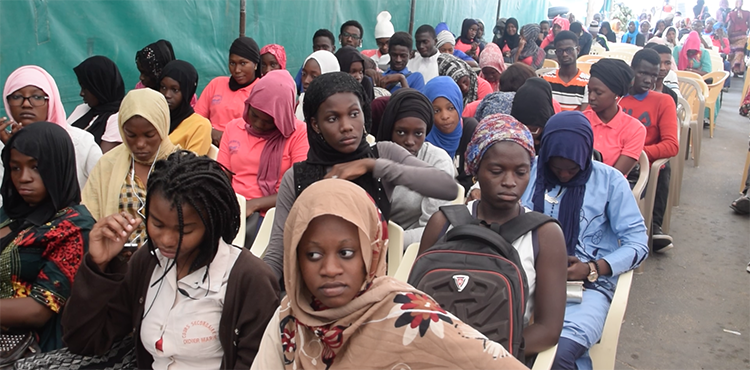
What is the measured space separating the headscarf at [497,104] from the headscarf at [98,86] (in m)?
2.68

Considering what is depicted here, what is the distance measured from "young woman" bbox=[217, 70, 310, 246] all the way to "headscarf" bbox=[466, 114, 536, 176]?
1284 mm

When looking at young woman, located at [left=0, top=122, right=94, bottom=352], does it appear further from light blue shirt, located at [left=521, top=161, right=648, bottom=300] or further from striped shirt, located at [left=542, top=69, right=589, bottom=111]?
striped shirt, located at [left=542, top=69, right=589, bottom=111]

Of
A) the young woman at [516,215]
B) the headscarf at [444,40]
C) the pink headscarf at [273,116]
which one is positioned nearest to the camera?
the young woman at [516,215]

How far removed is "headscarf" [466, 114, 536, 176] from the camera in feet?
7.97

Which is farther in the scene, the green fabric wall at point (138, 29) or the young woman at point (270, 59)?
the young woman at point (270, 59)

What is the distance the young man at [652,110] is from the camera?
4.78m

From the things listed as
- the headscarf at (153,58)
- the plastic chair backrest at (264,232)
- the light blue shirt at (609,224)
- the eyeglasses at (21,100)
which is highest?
the headscarf at (153,58)

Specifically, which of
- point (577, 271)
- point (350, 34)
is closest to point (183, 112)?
point (577, 271)

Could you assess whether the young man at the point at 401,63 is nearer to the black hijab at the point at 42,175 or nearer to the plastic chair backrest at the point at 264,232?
the plastic chair backrest at the point at 264,232

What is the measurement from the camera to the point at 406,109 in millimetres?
3498

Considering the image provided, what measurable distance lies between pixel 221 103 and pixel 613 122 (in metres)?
2.98

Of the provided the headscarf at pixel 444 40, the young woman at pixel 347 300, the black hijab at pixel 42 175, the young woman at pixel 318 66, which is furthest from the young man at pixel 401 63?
the young woman at pixel 347 300

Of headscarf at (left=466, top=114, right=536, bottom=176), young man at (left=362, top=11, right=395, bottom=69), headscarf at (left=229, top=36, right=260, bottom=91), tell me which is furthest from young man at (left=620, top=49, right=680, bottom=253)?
young man at (left=362, top=11, right=395, bottom=69)

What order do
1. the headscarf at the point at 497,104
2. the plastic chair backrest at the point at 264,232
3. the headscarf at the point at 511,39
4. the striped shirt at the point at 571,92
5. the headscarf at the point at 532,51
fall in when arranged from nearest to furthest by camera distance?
1. the plastic chair backrest at the point at 264,232
2. the headscarf at the point at 497,104
3. the striped shirt at the point at 571,92
4. the headscarf at the point at 532,51
5. the headscarf at the point at 511,39
